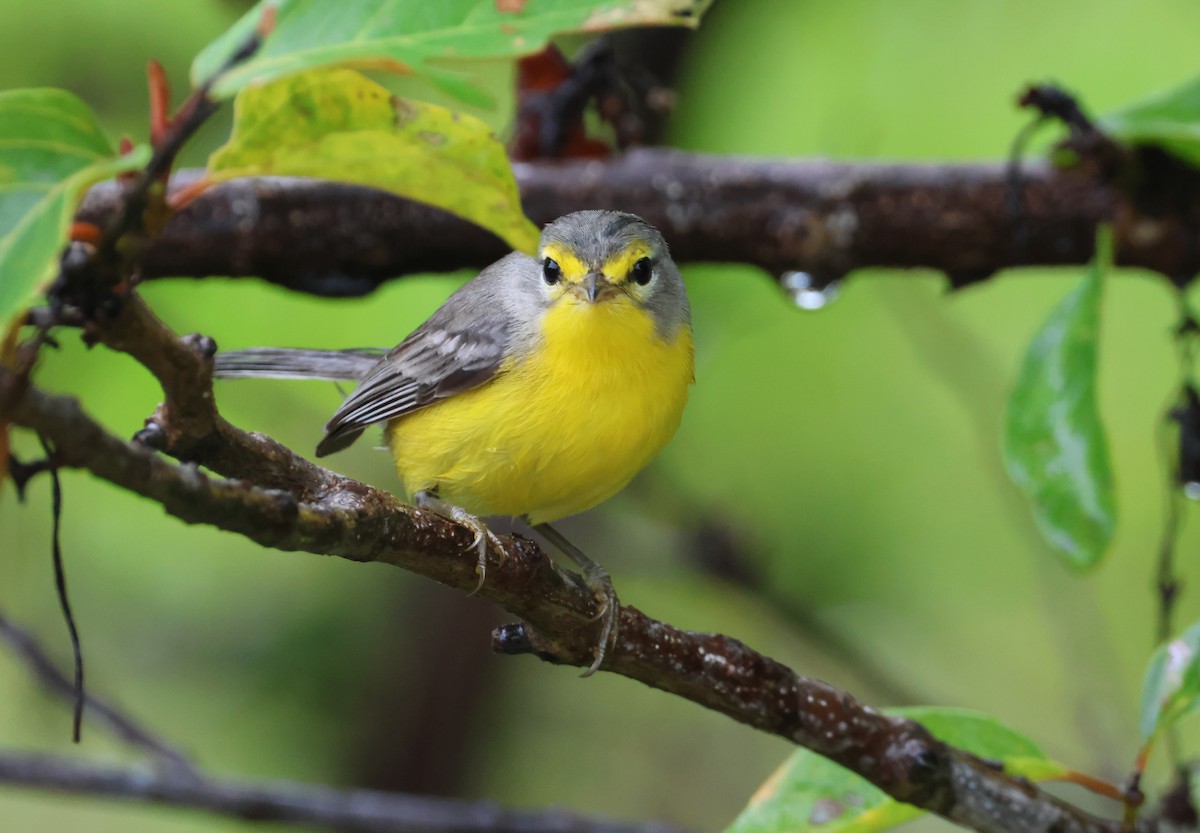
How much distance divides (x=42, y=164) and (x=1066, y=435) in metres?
2.59

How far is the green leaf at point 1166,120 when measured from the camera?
405 cm

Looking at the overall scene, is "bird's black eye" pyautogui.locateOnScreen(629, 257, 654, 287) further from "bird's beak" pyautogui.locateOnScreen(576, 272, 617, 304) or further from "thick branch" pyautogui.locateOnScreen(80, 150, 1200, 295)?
"thick branch" pyautogui.locateOnScreen(80, 150, 1200, 295)

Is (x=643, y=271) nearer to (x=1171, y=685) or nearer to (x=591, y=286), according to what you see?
(x=591, y=286)

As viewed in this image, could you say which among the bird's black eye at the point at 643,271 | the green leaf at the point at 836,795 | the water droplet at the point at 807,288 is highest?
the water droplet at the point at 807,288

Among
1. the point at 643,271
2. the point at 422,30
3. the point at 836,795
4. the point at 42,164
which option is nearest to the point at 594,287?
the point at 643,271

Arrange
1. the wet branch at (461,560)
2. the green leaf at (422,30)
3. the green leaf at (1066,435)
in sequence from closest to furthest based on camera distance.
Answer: the wet branch at (461,560) → the green leaf at (422,30) → the green leaf at (1066,435)

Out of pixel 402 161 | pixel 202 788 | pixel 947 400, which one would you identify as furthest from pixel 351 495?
pixel 947 400

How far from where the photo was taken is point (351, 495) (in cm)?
198

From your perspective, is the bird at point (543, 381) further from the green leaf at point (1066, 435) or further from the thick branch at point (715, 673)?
the green leaf at point (1066, 435)

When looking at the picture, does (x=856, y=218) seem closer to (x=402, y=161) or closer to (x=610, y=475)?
(x=610, y=475)

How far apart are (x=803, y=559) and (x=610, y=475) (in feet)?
10.4

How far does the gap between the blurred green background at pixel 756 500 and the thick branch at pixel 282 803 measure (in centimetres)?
136

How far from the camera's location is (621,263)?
3645mm

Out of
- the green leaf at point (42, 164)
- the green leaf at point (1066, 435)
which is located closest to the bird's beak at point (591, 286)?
the green leaf at point (1066, 435)
